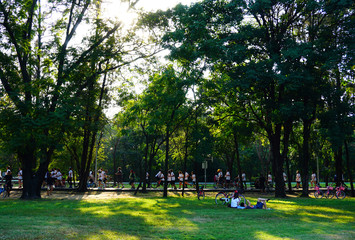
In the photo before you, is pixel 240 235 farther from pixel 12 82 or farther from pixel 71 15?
pixel 71 15

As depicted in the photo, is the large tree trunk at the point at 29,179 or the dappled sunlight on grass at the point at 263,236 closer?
the dappled sunlight on grass at the point at 263,236

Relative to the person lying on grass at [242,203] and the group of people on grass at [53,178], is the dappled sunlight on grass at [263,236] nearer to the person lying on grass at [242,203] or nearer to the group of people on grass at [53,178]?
the person lying on grass at [242,203]

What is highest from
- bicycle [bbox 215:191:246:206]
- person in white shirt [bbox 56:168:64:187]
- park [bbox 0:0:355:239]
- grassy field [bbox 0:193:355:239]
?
park [bbox 0:0:355:239]

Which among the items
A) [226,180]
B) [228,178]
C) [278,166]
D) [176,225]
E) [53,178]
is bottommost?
[176,225]

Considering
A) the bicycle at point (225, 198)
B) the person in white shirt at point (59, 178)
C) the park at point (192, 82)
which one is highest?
the park at point (192, 82)

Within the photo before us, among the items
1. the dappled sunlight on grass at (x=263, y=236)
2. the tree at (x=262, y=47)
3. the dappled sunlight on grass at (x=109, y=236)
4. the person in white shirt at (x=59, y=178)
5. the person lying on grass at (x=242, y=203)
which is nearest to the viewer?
the dappled sunlight on grass at (x=109, y=236)

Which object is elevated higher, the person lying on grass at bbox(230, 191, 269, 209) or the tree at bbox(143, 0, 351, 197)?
the tree at bbox(143, 0, 351, 197)

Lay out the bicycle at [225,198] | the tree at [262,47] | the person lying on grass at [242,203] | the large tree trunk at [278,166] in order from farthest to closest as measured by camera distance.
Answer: the large tree trunk at [278,166] → the tree at [262,47] → the bicycle at [225,198] → the person lying on grass at [242,203]

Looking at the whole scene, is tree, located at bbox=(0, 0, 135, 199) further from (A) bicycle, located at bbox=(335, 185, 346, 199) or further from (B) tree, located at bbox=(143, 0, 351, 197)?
(A) bicycle, located at bbox=(335, 185, 346, 199)

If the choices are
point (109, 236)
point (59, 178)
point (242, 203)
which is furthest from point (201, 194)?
point (59, 178)

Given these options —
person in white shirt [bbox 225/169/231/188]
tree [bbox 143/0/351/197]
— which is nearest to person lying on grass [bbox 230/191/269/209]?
tree [bbox 143/0/351/197]

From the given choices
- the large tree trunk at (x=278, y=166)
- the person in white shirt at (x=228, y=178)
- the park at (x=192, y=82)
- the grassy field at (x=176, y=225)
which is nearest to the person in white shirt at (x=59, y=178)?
the park at (x=192, y=82)

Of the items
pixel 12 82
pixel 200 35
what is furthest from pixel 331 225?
pixel 12 82

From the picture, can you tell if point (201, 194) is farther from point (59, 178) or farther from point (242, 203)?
point (59, 178)
